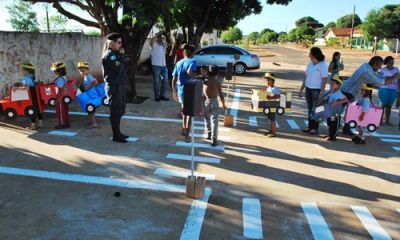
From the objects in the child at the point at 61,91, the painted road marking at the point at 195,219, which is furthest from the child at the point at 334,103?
the child at the point at 61,91

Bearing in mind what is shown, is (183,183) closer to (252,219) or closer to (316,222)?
(252,219)

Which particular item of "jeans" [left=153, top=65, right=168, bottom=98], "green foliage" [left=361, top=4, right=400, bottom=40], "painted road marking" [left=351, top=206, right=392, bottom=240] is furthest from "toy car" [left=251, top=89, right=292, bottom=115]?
"green foliage" [left=361, top=4, right=400, bottom=40]

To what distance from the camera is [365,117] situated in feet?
25.9

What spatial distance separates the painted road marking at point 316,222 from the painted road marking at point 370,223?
433 mm

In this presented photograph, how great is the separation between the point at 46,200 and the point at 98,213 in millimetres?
761

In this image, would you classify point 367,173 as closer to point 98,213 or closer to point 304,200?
point 304,200

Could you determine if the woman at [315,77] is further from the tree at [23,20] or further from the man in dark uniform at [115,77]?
the tree at [23,20]

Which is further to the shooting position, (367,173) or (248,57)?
(248,57)

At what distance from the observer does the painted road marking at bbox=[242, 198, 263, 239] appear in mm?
4293

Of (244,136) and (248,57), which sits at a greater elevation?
(248,57)

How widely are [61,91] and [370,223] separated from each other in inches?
236

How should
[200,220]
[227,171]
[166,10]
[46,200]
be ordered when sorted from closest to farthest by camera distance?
[200,220] → [46,200] → [227,171] → [166,10]

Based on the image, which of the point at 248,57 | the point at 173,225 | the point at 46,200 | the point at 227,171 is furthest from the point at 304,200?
the point at 248,57

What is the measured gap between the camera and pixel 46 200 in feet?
16.3
